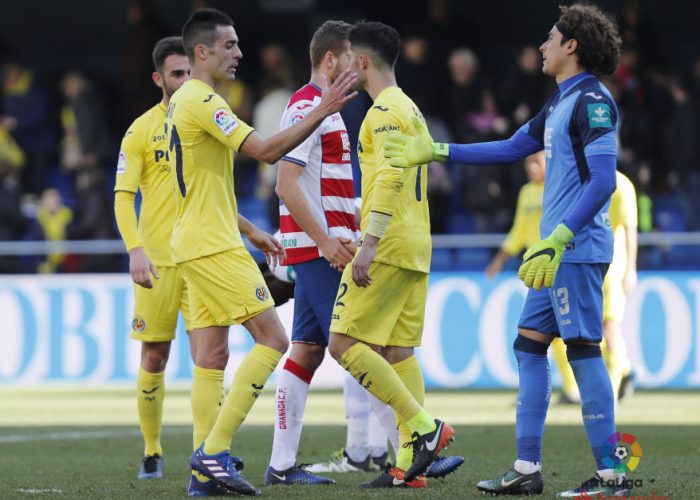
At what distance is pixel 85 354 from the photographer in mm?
14414

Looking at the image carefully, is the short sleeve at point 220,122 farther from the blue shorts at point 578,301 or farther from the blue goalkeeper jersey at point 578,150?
the blue shorts at point 578,301

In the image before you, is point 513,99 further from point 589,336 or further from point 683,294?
point 589,336

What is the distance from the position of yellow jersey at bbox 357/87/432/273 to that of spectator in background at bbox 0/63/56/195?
12425 mm

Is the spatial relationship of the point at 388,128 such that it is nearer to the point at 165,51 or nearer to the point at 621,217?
the point at 165,51

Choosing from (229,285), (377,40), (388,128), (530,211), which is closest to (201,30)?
(377,40)

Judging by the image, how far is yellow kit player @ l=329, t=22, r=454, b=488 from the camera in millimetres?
6422

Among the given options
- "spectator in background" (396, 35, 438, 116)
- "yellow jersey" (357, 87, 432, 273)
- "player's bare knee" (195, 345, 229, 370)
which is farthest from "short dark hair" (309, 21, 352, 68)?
"spectator in background" (396, 35, 438, 116)

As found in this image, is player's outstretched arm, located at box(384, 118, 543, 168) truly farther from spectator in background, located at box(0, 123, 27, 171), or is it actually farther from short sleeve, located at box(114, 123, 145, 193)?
spectator in background, located at box(0, 123, 27, 171)

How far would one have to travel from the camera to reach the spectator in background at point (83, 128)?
1777 centimetres

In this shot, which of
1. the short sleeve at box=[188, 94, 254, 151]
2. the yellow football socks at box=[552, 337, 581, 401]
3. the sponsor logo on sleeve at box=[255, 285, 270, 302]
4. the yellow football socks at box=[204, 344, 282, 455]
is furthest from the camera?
Result: the yellow football socks at box=[552, 337, 581, 401]

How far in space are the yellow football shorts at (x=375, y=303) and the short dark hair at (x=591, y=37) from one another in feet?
4.57

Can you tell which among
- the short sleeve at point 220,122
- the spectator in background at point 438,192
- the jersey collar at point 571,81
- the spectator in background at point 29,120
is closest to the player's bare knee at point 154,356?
the short sleeve at point 220,122

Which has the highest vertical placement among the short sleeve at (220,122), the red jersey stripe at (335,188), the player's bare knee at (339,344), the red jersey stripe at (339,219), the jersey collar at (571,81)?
the jersey collar at (571,81)

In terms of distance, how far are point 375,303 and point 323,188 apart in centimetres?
77
